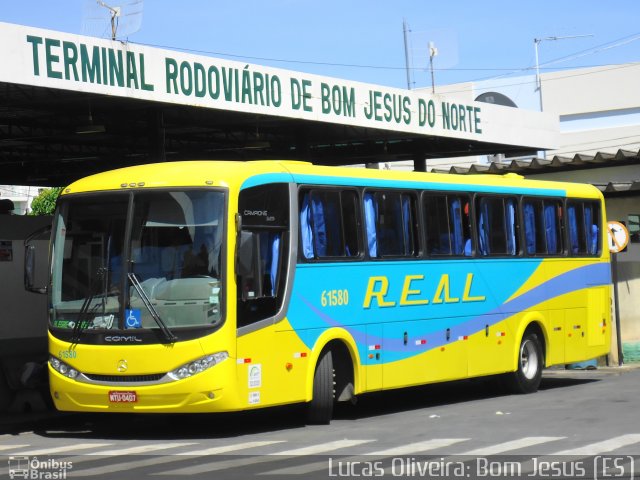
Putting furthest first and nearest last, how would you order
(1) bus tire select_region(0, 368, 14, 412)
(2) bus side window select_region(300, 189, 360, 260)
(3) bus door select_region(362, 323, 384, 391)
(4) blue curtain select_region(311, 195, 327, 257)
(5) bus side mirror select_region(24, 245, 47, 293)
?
(1) bus tire select_region(0, 368, 14, 412), (3) bus door select_region(362, 323, 384, 391), (4) blue curtain select_region(311, 195, 327, 257), (2) bus side window select_region(300, 189, 360, 260), (5) bus side mirror select_region(24, 245, 47, 293)

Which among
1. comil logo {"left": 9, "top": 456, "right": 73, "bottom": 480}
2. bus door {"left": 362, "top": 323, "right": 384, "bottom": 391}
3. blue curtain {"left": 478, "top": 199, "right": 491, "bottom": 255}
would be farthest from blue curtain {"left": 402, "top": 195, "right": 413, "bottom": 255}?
comil logo {"left": 9, "top": 456, "right": 73, "bottom": 480}

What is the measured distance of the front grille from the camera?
536 inches

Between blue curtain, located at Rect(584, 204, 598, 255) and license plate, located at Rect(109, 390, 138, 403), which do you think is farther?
blue curtain, located at Rect(584, 204, 598, 255)

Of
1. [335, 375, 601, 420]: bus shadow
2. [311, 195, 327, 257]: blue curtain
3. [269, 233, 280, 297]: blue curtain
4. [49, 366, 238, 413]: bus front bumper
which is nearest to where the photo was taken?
[49, 366, 238, 413]: bus front bumper

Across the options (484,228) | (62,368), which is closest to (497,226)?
(484,228)

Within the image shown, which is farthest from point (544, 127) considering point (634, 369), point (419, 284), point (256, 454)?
point (256, 454)

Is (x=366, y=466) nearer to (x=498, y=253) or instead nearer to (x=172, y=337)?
(x=172, y=337)

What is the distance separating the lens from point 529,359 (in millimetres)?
19906

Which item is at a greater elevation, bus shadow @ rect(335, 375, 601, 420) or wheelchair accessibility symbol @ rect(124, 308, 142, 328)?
wheelchair accessibility symbol @ rect(124, 308, 142, 328)

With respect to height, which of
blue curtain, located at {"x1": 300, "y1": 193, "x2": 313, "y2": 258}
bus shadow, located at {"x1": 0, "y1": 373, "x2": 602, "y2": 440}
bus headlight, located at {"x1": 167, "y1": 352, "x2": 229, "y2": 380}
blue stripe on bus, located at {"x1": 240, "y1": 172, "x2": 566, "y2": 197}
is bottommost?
bus shadow, located at {"x1": 0, "y1": 373, "x2": 602, "y2": 440}

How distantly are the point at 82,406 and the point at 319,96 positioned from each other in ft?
31.9

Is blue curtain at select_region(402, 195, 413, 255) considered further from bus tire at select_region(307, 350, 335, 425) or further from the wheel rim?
the wheel rim

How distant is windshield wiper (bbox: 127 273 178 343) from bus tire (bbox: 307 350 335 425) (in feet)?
7.27

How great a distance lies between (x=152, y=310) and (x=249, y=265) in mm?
1210
